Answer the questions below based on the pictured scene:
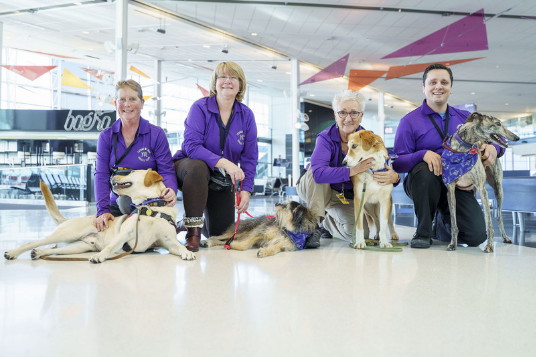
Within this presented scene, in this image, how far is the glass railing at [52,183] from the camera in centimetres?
914

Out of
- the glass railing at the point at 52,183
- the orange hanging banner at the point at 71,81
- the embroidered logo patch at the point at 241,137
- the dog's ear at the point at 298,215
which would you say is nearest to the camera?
the dog's ear at the point at 298,215

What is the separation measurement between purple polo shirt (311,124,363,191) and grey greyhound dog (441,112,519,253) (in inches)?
25.2

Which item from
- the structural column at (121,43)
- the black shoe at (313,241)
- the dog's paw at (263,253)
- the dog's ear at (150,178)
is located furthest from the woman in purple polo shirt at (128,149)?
the structural column at (121,43)

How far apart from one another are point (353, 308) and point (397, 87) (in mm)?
15560

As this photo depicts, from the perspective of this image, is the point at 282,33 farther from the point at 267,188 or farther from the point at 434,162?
the point at 267,188

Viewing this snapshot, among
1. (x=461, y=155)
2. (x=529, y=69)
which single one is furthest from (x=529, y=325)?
(x=529, y=69)

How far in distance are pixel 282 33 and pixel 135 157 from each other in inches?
339

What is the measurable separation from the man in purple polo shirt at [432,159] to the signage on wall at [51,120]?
455 inches

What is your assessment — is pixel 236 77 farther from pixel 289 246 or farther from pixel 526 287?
pixel 526 287

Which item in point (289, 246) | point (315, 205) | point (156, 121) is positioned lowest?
point (289, 246)

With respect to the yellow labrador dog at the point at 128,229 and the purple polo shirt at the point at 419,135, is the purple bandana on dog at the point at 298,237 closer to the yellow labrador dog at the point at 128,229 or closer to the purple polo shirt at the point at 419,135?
the yellow labrador dog at the point at 128,229

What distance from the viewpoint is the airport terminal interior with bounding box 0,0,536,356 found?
112 centimetres

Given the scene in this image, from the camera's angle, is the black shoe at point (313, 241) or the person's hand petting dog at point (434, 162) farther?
the black shoe at point (313, 241)

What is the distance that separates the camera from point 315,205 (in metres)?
2.85
